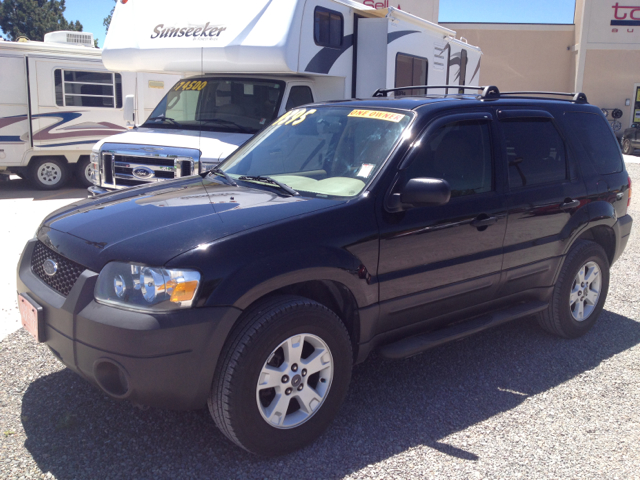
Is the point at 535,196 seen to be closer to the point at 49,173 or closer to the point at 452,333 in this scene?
the point at 452,333

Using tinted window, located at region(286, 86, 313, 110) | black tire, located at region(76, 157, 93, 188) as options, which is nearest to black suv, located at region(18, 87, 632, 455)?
tinted window, located at region(286, 86, 313, 110)

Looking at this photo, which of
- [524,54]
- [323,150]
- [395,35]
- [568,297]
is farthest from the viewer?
[524,54]

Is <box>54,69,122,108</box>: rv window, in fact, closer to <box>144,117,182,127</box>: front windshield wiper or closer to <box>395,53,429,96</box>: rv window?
<box>144,117,182,127</box>: front windshield wiper

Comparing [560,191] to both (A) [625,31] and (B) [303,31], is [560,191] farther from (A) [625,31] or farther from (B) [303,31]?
(A) [625,31]

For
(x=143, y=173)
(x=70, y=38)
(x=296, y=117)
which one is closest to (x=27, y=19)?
(x=70, y=38)

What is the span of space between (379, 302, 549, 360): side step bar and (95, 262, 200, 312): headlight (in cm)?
140

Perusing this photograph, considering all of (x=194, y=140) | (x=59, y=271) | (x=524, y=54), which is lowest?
(x=59, y=271)

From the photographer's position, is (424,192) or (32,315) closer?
(32,315)

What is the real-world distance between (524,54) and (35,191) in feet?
77.5

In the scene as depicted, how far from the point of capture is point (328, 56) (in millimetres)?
8094

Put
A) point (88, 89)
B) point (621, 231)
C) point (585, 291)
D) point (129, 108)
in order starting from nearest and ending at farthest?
1. point (585, 291)
2. point (621, 231)
3. point (129, 108)
4. point (88, 89)

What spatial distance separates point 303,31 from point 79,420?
5527mm

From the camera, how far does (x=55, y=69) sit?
39.8ft

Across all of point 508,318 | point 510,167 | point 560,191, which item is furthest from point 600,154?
point 508,318
